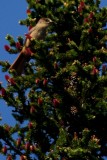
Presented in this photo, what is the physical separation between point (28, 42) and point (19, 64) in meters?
Result: 0.64

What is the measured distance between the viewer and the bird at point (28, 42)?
1094cm

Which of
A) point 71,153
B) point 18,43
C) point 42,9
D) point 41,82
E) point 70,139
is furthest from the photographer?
point 42,9

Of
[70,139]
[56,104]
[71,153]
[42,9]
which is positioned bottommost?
[71,153]

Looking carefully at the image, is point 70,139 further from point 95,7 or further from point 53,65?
point 95,7

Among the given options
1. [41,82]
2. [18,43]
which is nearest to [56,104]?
[41,82]

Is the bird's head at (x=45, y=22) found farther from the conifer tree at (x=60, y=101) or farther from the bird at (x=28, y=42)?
the conifer tree at (x=60, y=101)

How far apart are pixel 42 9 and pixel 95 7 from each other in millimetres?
1627

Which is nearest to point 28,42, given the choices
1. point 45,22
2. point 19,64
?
point 19,64

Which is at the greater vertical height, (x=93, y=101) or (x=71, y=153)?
(x=93, y=101)


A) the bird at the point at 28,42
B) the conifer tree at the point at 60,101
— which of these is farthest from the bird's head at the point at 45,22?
the conifer tree at the point at 60,101

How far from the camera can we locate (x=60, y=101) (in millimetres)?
10195

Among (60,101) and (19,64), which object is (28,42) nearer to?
(19,64)

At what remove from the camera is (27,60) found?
37.3ft

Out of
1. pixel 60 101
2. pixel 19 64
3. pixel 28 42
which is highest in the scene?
pixel 28 42
